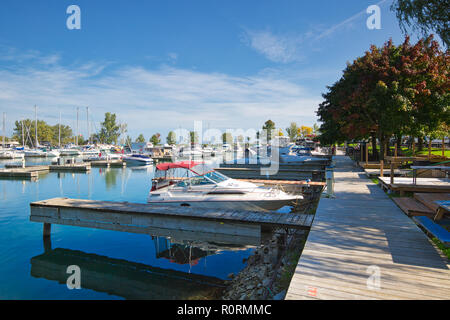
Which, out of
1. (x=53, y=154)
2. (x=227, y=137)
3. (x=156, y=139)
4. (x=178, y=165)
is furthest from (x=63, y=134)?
(x=178, y=165)

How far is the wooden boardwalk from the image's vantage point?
412 centimetres

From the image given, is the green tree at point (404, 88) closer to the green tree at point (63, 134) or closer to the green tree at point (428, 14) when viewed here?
the green tree at point (428, 14)

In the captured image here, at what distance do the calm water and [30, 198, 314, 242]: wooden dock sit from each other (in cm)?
122

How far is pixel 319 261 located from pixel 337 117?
20074mm

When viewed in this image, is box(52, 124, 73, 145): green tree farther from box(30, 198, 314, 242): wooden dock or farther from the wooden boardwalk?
the wooden boardwalk

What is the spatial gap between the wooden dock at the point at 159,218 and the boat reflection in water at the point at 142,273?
1263 mm

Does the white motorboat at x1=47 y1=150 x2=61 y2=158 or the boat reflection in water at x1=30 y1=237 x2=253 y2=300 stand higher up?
the white motorboat at x1=47 y1=150 x2=61 y2=158

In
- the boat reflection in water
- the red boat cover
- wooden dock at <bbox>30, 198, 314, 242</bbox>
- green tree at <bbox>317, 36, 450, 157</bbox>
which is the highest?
green tree at <bbox>317, 36, 450, 157</bbox>

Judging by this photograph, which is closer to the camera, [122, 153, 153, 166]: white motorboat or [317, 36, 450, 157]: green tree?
[317, 36, 450, 157]: green tree

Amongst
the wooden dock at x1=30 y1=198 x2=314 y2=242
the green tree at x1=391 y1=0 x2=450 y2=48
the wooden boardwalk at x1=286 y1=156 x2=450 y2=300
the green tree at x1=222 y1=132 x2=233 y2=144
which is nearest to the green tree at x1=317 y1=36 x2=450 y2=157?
the green tree at x1=391 y1=0 x2=450 y2=48

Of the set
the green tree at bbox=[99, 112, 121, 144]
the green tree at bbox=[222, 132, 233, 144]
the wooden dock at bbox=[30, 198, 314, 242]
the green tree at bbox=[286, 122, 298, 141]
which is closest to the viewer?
the wooden dock at bbox=[30, 198, 314, 242]
